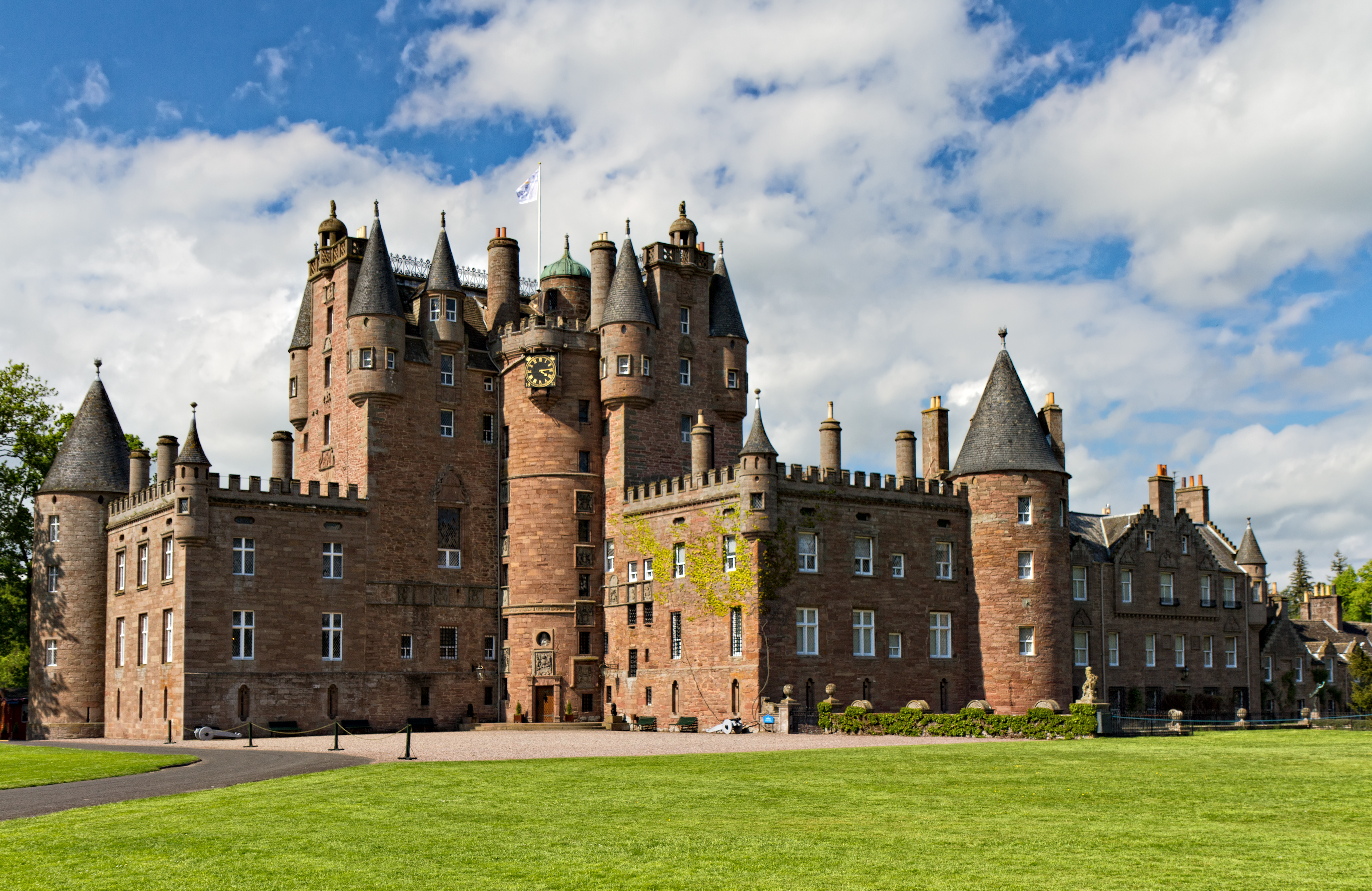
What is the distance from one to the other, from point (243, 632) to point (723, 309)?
25.0 m

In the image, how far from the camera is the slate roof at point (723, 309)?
62562mm

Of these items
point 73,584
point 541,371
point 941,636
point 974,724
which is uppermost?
point 541,371

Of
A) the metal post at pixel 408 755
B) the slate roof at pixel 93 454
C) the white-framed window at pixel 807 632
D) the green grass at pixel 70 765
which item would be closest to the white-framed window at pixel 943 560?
the white-framed window at pixel 807 632

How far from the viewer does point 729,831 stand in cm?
1955

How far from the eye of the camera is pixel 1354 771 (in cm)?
2997

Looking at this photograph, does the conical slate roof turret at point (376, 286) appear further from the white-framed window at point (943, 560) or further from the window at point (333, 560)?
the white-framed window at point (943, 560)

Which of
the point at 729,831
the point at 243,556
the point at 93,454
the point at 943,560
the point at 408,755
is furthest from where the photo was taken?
the point at 93,454

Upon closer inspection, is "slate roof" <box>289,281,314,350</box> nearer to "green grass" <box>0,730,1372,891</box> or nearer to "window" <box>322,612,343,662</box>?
"window" <box>322,612,343,662</box>

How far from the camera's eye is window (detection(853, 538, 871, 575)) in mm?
55125

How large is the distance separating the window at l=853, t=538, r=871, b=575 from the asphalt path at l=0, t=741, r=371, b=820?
24659 mm

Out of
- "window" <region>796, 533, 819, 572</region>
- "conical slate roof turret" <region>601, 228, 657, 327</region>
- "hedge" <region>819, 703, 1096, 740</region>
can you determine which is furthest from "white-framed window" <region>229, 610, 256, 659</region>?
"hedge" <region>819, 703, 1096, 740</region>

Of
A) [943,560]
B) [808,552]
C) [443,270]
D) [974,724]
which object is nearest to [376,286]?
[443,270]

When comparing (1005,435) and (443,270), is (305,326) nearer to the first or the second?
(443,270)

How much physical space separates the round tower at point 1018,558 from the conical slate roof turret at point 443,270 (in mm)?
23647
